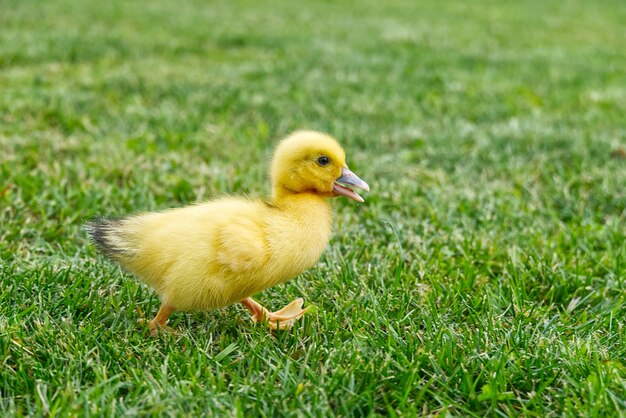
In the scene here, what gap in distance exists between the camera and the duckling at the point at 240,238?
2520 mm

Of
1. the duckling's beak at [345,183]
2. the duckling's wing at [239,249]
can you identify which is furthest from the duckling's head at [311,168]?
the duckling's wing at [239,249]

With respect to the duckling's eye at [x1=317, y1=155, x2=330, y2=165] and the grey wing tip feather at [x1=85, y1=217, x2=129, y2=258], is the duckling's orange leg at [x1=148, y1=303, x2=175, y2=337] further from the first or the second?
the duckling's eye at [x1=317, y1=155, x2=330, y2=165]

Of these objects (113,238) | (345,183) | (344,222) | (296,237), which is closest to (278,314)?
(296,237)

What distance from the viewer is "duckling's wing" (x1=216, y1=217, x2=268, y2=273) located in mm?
2480

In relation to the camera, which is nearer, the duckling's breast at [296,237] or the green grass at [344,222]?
the green grass at [344,222]

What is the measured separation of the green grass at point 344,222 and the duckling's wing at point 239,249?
1.18 ft

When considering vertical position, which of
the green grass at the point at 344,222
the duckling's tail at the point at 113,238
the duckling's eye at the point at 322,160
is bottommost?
the green grass at the point at 344,222

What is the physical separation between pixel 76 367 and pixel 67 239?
1391 millimetres

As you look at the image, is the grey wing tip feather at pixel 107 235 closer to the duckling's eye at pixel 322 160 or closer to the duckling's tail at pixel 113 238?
the duckling's tail at pixel 113 238

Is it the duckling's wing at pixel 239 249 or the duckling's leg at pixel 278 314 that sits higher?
the duckling's wing at pixel 239 249

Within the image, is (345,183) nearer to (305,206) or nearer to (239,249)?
(305,206)

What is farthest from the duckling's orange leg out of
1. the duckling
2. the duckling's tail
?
the duckling's tail

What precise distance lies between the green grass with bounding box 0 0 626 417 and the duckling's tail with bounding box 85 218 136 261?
317 mm

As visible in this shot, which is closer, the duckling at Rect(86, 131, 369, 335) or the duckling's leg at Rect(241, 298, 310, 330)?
the duckling at Rect(86, 131, 369, 335)
